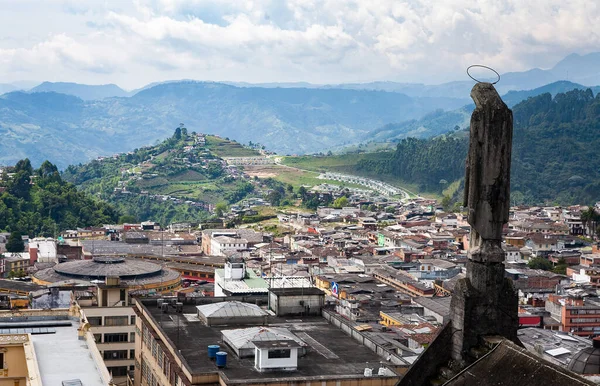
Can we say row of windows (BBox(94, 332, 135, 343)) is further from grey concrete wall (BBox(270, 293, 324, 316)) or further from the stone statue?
the stone statue

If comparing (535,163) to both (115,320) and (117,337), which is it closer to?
(115,320)

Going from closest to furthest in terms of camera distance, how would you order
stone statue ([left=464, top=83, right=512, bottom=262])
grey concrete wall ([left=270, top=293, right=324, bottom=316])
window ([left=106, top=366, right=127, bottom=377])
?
stone statue ([left=464, top=83, right=512, bottom=262]), grey concrete wall ([left=270, top=293, right=324, bottom=316]), window ([left=106, top=366, right=127, bottom=377])

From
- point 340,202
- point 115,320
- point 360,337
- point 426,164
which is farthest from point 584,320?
point 426,164

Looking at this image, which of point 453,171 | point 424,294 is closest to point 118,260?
point 424,294

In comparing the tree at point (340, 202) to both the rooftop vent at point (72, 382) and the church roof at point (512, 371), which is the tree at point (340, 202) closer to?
the rooftop vent at point (72, 382)

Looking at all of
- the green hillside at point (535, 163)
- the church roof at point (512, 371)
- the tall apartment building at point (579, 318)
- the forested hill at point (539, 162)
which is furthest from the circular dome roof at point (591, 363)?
the forested hill at point (539, 162)

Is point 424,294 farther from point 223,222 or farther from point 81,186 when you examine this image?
point 81,186

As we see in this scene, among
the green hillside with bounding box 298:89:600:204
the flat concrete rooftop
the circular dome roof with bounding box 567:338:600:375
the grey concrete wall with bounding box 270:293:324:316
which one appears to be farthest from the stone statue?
the green hillside with bounding box 298:89:600:204
